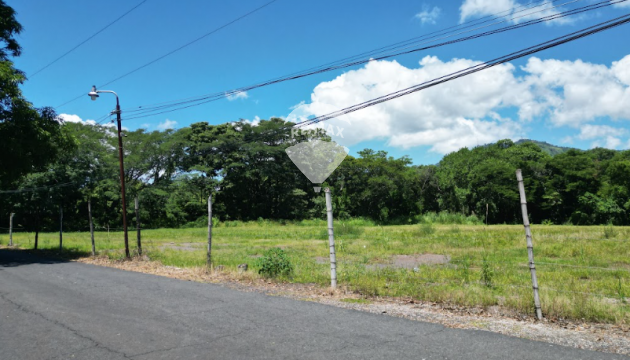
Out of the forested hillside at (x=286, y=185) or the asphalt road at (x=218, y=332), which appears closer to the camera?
the asphalt road at (x=218, y=332)

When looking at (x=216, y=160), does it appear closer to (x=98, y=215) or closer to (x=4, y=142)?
(x=98, y=215)

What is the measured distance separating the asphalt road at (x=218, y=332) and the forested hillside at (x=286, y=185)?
35.6m

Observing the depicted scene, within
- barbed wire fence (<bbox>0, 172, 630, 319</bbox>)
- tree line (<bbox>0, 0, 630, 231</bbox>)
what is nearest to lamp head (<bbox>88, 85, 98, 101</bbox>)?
barbed wire fence (<bbox>0, 172, 630, 319</bbox>)

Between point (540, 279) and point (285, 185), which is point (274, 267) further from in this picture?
point (285, 185)

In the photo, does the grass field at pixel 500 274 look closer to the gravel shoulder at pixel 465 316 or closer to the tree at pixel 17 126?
the gravel shoulder at pixel 465 316

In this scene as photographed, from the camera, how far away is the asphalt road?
4.86m

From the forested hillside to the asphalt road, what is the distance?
35.6 meters

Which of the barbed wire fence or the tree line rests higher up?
the tree line

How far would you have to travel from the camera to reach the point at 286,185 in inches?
2133

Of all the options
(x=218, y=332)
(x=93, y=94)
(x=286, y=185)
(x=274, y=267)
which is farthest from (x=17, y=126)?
(x=286, y=185)

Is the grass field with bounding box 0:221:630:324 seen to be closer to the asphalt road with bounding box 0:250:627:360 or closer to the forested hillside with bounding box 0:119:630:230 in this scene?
the asphalt road with bounding box 0:250:627:360

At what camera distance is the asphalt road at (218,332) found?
486 centimetres

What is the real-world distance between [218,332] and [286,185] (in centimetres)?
4846

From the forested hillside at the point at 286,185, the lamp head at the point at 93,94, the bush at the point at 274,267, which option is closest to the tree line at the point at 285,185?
the forested hillside at the point at 286,185
